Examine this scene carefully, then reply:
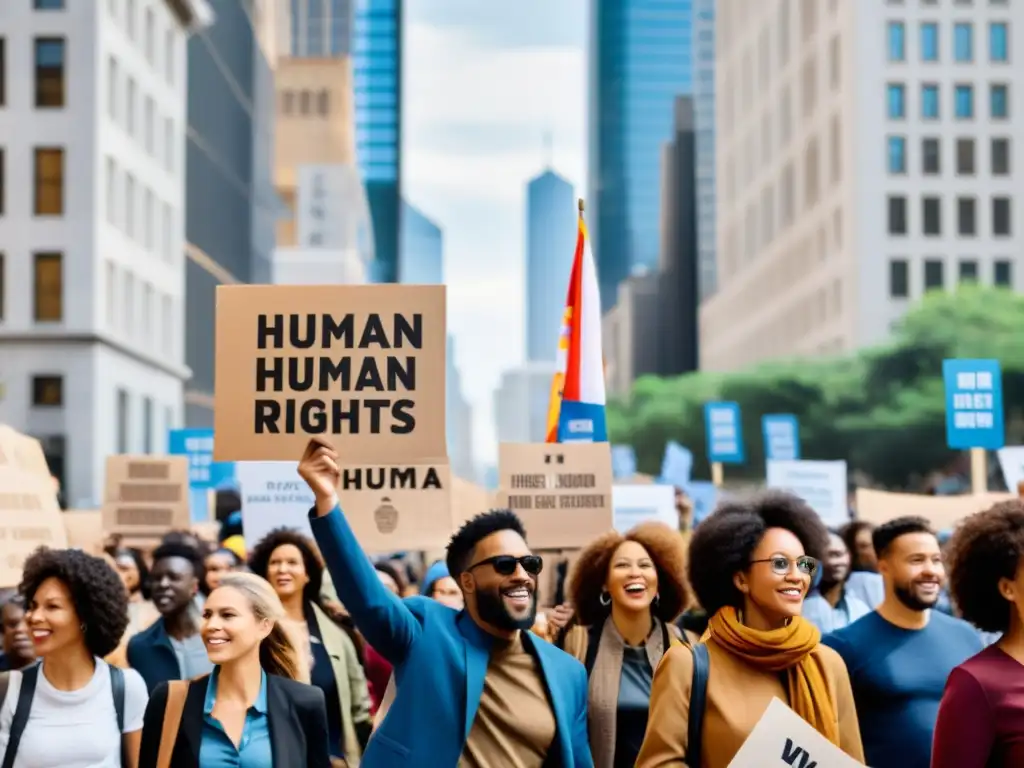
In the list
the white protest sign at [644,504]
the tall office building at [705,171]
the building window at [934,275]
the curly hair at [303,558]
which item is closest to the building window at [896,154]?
the building window at [934,275]

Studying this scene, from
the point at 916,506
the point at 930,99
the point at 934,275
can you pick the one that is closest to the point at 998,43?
the point at 930,99

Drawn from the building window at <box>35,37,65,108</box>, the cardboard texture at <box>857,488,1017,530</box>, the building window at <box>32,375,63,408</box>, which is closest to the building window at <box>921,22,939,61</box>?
the building window at <box>35,37,65,108</box>

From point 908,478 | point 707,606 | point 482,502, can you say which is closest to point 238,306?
point 707,606

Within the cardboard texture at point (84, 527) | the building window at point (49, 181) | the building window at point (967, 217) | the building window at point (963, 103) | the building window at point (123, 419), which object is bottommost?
the cardboard texture at point (84, 527)

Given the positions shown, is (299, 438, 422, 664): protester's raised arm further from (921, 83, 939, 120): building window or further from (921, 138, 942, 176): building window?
(921, 83, 939, 120): building window

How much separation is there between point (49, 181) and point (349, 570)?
48.9 metres

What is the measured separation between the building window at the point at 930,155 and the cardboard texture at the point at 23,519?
249 ft

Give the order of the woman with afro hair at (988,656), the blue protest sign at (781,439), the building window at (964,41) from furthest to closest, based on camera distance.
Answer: the building window at (964,41) < the blue protest sign at (781,439) < the woman with afro hair at (988,656)

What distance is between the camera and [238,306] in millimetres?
6914

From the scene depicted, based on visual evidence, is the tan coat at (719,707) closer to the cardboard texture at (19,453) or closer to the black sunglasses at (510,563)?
the black sunglasses at (510,563)

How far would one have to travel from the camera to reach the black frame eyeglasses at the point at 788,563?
17.6ft

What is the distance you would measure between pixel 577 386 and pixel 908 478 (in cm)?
5516

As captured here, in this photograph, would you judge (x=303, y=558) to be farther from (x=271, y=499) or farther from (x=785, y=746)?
(x=785, y=746)

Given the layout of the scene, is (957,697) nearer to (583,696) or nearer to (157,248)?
(583,696)
